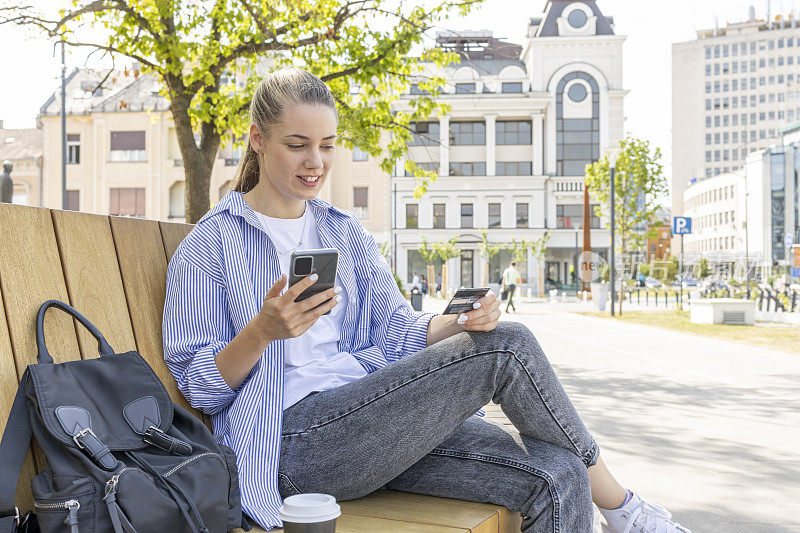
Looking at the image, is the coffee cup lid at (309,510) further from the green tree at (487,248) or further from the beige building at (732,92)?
the beige building at (732,92)

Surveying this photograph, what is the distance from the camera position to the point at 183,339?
7.75 feet

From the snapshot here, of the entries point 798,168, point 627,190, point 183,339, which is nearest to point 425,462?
point 183,339

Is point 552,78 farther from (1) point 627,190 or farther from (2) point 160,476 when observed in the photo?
(2) point 160,476

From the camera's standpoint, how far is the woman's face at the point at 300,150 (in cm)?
251

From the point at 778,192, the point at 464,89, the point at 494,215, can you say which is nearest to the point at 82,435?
the point at 464,89

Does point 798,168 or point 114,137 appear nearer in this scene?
point 114,137

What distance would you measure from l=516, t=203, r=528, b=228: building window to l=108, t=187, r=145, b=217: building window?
973 inches

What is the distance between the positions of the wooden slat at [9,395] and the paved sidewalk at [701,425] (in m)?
3.06

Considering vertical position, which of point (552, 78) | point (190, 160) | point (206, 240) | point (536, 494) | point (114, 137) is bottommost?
point (536, 494)

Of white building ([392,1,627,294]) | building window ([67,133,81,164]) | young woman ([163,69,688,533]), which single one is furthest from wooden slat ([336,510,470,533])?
white building ([392,1,627,294])

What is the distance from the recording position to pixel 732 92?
124 metres

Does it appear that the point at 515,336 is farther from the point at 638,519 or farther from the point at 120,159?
the point at 120,159

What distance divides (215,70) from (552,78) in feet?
157

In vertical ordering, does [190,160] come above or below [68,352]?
above
